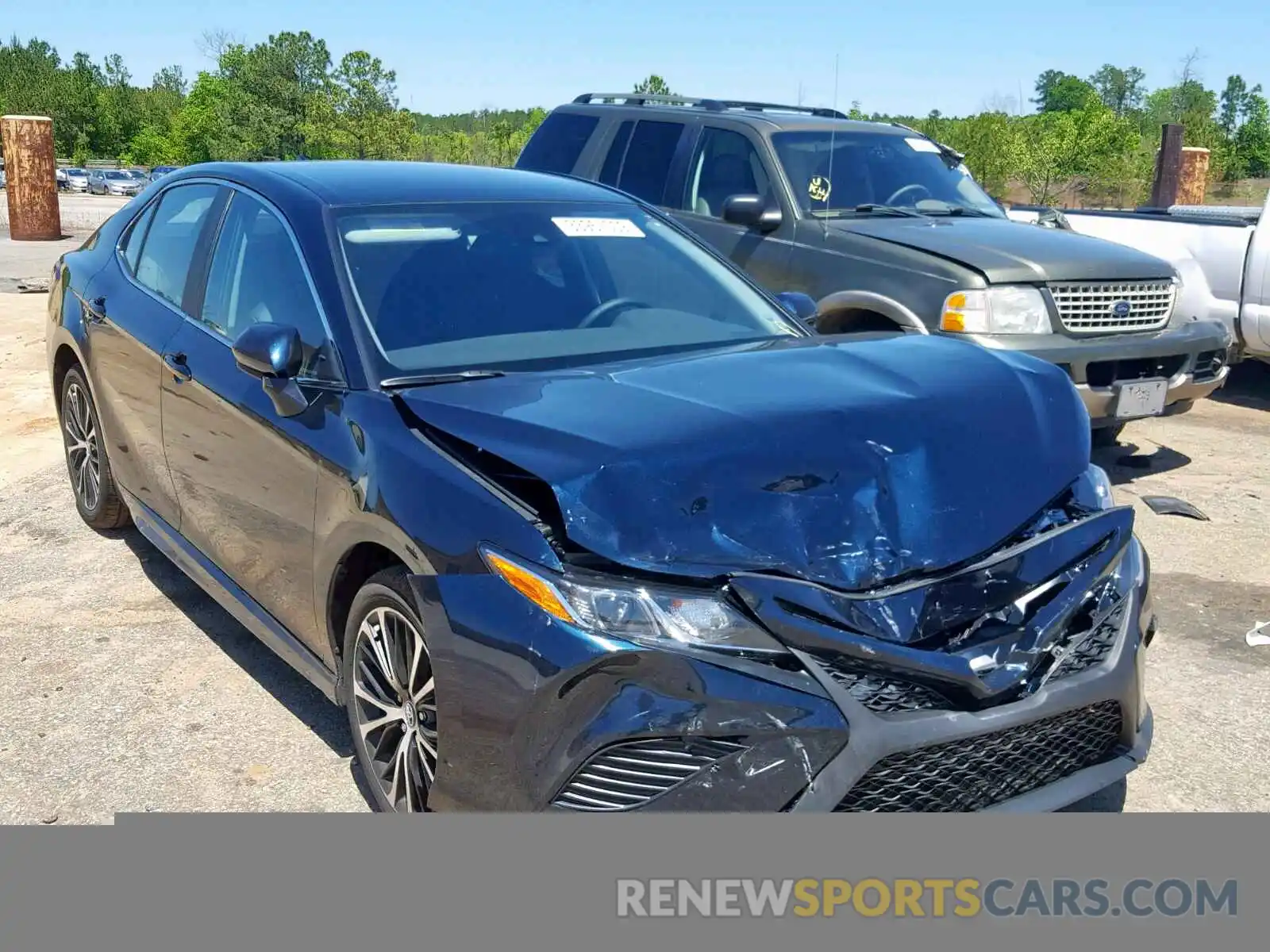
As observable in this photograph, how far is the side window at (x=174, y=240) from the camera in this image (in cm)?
448

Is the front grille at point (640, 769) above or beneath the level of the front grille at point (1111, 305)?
beneath

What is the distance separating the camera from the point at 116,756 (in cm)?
377

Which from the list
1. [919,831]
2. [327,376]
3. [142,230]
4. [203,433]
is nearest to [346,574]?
[327,376]

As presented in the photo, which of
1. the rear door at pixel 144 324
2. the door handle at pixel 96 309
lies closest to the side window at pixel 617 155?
the rear door at pixel 144 324

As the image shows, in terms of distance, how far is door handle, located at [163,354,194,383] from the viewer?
4141 millimetres

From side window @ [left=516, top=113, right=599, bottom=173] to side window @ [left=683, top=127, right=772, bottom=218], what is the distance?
108cm

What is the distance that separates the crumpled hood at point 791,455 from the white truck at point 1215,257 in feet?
19.3

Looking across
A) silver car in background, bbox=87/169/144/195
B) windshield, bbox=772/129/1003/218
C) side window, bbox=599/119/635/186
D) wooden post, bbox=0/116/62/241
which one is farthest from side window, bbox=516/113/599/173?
silver car in background, bbox=87/169/144/195

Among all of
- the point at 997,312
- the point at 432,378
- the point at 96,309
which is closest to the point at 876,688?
the point at 432,378

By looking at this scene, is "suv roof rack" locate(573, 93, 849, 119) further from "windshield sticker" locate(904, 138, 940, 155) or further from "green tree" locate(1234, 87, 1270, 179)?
"green tree" locate(1234, 87, 1270, 179)

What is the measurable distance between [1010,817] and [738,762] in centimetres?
60

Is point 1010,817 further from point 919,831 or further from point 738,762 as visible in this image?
point 738,762

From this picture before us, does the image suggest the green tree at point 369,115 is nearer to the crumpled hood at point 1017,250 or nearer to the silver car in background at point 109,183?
the silver car in background at point 109,183

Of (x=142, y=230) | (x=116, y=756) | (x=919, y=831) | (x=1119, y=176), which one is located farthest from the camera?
(x=1119, y=176)
